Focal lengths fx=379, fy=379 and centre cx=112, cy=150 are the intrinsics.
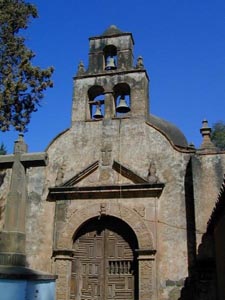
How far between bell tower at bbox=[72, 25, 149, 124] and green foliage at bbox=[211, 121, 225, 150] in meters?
15.1

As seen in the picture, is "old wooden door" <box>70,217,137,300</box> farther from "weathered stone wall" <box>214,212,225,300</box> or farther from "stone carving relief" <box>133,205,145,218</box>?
"weathered stone wall" <box>214,212,225,300</box>

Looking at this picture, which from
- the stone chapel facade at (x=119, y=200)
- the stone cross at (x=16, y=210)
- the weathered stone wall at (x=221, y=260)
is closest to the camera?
the stone cross at (x=16, y=210)

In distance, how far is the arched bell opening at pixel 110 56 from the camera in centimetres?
1161

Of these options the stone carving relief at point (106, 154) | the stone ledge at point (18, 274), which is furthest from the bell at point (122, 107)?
the stone ledge at point (18, 274)

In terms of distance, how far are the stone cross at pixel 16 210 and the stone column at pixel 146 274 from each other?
3.79 meters

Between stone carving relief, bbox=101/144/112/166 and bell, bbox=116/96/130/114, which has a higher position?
bell, bbox=116/96/130/114

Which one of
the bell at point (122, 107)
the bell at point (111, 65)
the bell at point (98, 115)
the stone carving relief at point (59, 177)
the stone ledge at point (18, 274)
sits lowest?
the stone ledge at point (18, 274)

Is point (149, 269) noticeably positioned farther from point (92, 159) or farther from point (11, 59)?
point (11, 59)

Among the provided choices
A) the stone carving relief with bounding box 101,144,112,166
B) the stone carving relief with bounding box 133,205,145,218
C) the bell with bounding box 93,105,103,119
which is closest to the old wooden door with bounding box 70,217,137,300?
the stone carving relief with bounding box 133,205,145,218

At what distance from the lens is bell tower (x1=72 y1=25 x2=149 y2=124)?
1094cm

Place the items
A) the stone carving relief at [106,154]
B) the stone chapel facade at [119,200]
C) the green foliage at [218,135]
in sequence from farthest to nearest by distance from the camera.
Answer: the green foliage at [218,135] → the stone carving relief at [106,154] → the stone chapel facade at [119,200]

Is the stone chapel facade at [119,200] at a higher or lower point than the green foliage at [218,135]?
lower

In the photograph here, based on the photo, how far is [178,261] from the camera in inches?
356

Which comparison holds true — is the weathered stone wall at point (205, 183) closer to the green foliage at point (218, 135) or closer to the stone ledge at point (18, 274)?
the stone ledge at point (18, 274)
